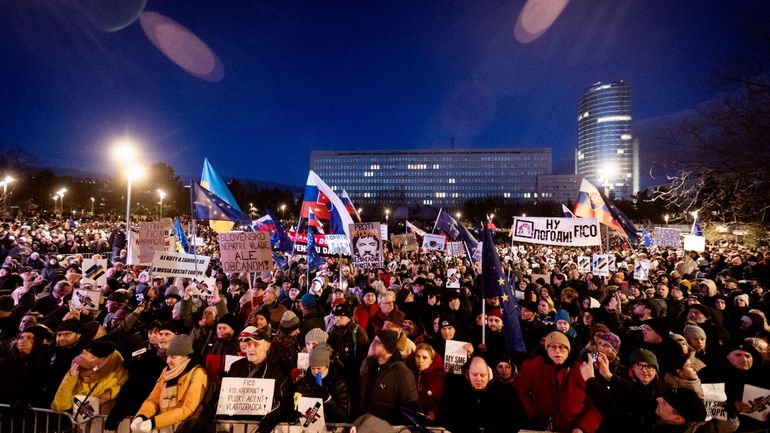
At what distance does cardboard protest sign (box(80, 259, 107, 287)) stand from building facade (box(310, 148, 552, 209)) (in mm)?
127744

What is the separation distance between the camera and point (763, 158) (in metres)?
5.41

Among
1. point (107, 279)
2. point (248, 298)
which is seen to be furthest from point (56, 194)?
point (248, 298)

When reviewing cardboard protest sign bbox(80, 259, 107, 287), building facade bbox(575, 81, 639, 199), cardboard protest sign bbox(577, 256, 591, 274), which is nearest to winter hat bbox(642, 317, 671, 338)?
cardboard protest sign bbox(577, 256, 591, 274)

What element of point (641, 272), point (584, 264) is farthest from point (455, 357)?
point (584, 264)

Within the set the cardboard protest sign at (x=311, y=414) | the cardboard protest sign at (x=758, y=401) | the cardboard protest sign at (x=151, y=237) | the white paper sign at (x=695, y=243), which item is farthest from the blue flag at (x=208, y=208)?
the white paper sign at (x=695, y=243)

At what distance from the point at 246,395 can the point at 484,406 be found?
209 centimetres

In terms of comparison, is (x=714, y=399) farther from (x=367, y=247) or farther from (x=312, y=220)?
(x=312, y=220)

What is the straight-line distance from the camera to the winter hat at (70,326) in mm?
4449

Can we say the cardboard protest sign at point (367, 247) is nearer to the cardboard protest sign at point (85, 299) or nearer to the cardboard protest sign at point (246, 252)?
the cardboard protest sign at point (246, 252)

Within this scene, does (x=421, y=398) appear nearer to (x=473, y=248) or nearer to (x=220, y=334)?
(x=220, y=334)

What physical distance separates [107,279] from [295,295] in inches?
179

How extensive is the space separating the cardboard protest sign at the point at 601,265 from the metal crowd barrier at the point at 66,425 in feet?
30.7

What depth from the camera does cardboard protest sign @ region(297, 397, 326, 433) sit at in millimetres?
3357

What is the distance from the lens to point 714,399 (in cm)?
390
